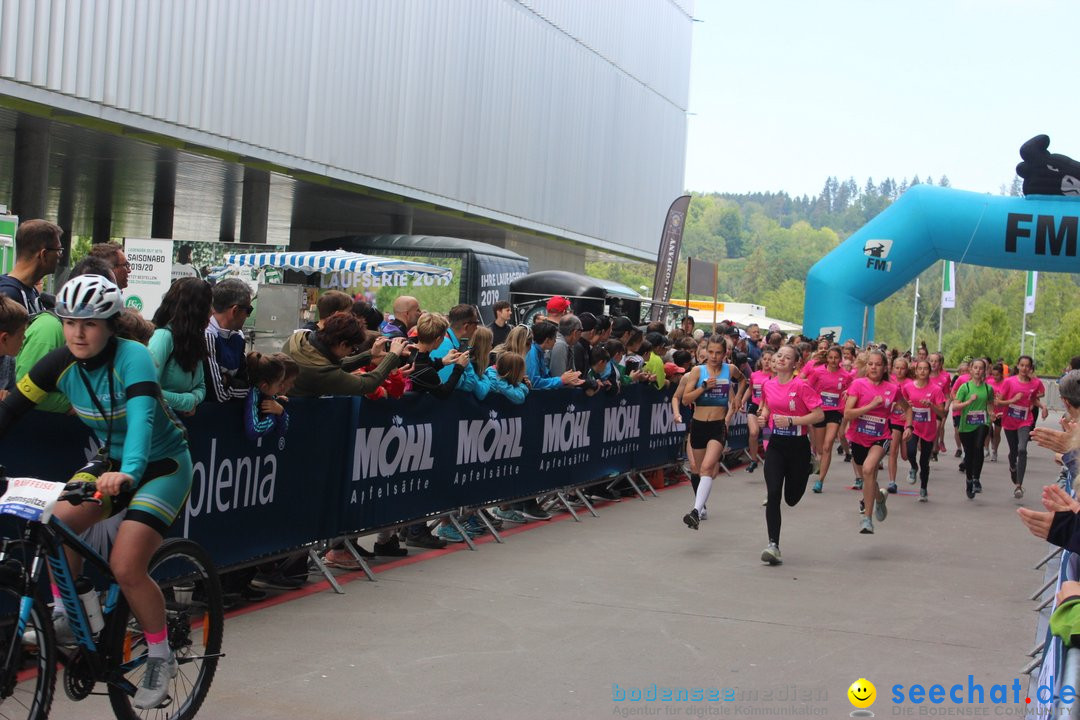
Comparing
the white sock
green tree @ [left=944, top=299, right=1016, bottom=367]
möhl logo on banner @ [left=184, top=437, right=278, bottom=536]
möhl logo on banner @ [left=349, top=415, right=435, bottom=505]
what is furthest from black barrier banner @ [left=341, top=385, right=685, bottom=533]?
green tree @ [left=944, top=299, right=1016, bottom=367]

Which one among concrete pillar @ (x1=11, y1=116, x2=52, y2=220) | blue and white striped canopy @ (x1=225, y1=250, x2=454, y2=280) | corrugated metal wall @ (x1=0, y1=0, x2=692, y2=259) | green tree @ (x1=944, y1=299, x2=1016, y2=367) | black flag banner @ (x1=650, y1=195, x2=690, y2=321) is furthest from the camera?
green tree @ (x1=944, y1=299, x2=1016, y2=367)

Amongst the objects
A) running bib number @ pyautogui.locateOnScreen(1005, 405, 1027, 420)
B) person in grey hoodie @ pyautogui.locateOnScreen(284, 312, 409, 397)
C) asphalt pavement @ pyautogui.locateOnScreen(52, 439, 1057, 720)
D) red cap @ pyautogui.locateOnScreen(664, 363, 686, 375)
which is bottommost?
asphalt pavement @ pyautogui.locateOnScreen(52, 439, 1057, 720)

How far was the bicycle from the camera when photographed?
4.20 meters

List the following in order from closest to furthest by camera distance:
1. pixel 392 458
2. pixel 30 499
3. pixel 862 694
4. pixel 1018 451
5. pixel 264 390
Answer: pixel 30 499, pixel 862 694, pixel 264 390, pixel 392 458, pixel 1018 451

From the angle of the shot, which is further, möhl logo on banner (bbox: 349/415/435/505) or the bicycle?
möhl logo on banner (bbox: 349/415/435/505)

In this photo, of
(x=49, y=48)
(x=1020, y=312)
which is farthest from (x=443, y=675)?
(x=1020, y=312)

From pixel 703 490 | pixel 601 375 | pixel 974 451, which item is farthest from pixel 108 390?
pixel 974 451

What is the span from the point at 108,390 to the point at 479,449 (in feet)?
19.3

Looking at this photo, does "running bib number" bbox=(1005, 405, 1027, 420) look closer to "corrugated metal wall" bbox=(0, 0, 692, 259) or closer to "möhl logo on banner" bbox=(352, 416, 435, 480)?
"möhl logo on banner" bbox=(352, 416, 435, 480)

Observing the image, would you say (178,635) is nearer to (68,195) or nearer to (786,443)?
(786,443)

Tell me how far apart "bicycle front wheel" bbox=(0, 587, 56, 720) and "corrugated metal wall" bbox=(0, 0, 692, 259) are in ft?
47.0

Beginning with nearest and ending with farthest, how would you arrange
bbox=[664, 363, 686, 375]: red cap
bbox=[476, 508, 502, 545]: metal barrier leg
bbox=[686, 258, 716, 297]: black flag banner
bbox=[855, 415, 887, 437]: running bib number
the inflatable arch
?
1. bbox=[476, 508, 502, 545]: metal barrier leg
2. bbox=[855, 415, 887, 437]: running bib number
3. bbox=[664, 363, 686, 375]: red cap
4. the inflatable arch
5. bbox=[686, 258, 716, 297]: black flag banner

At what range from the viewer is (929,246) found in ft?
85.1

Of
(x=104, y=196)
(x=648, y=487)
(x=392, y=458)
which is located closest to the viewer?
(x=392, y=458)
